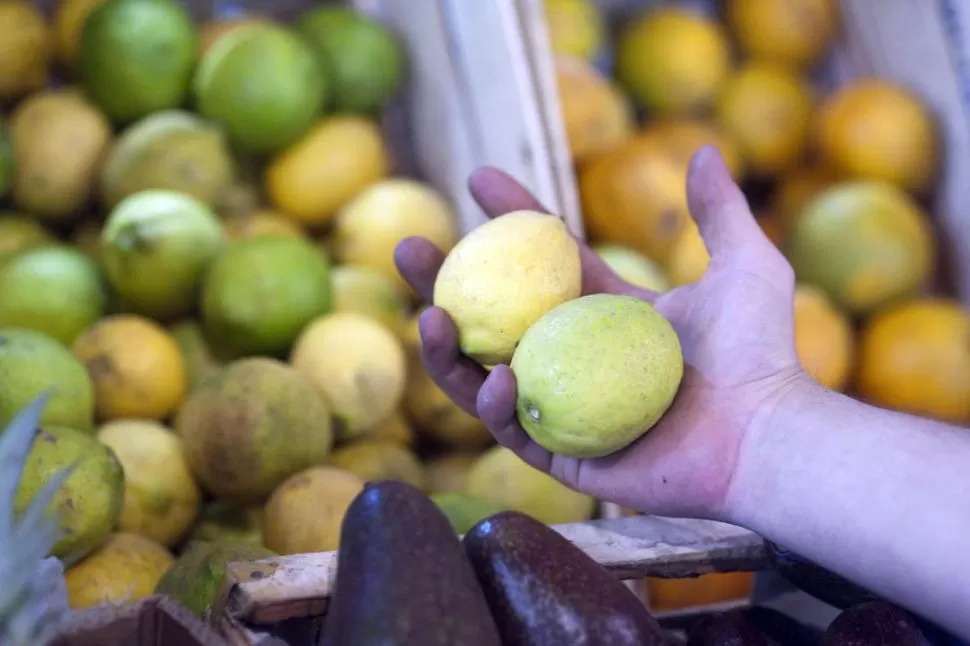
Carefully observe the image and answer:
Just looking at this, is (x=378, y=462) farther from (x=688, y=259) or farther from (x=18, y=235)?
(x=18, y=235)

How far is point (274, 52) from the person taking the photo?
1.83 m

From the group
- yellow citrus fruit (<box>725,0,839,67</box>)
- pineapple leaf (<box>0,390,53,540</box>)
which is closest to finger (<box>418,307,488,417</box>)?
pineapple leaf (<box>0,390,53,540</box>)

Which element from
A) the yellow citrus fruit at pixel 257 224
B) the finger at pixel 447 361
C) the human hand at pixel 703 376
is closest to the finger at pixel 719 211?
the human hand at pixel 703 376

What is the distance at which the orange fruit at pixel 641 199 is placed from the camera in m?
1.89

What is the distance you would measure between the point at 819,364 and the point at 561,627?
3.47 feet

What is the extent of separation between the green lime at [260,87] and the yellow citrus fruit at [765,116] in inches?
37.9

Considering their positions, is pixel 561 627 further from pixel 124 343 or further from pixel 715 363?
pixel 124 343

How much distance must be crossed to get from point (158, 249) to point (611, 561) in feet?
3.25

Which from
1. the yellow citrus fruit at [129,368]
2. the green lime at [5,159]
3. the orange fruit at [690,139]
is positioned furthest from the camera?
the orange fruit at [690,139]

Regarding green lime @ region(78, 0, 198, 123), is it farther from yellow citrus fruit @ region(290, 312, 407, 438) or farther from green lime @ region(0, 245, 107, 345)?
yellow citrus fruit @ region(290, 312, 407, 438)

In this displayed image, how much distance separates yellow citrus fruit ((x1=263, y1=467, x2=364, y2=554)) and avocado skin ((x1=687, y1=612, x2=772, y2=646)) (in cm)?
47

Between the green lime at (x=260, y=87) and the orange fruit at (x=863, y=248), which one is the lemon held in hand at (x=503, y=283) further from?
the orange fruit at (x=863, y=248)

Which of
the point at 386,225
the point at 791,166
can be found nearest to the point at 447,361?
the point at 386,225

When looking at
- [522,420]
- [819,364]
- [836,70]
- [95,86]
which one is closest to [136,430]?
[522,420]
